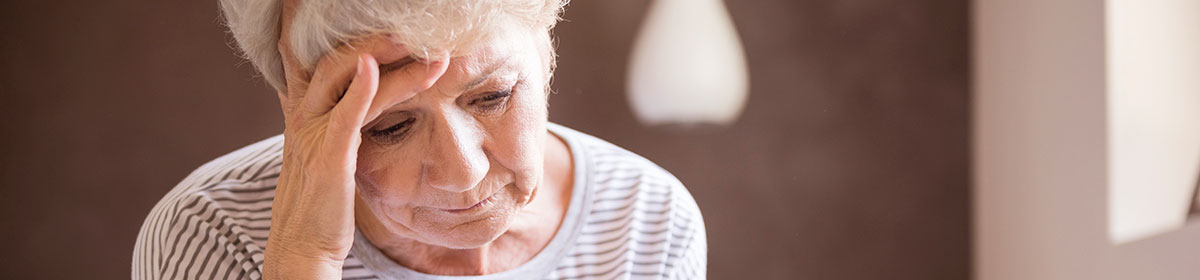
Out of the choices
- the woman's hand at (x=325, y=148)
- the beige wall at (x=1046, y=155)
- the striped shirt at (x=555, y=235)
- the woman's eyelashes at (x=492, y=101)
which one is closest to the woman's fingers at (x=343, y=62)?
the woman's hand at (x=325, y=148)

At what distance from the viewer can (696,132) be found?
2115 mm

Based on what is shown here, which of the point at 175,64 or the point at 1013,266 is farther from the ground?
the point at 175,64

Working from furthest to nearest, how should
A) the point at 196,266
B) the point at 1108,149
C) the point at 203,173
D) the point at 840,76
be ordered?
the point at 840,76, the point at 1108,149, the point at 203,173, the point at 196,266

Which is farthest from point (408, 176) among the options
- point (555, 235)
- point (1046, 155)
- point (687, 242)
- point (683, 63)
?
point (1046, 155)

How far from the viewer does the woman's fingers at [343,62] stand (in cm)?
81

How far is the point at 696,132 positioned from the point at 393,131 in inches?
50.8

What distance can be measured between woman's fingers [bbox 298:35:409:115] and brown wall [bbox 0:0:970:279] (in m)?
1.23

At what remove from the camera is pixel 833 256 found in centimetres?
220

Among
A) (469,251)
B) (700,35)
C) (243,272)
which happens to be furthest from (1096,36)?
(243,272)

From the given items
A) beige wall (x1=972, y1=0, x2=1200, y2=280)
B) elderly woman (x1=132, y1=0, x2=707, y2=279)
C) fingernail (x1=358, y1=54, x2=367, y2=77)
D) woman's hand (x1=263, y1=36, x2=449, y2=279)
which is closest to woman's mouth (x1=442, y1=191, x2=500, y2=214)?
elderly woman (x1=132, y1=0, x2=707, y2=279)

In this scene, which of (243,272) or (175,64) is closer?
(243,272)

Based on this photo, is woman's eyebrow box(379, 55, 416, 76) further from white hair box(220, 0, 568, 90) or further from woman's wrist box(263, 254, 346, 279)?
woman's wrist box(263, 254, 346, 279)

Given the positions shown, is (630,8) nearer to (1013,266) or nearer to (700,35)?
(700,35)

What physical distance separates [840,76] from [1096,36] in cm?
61
